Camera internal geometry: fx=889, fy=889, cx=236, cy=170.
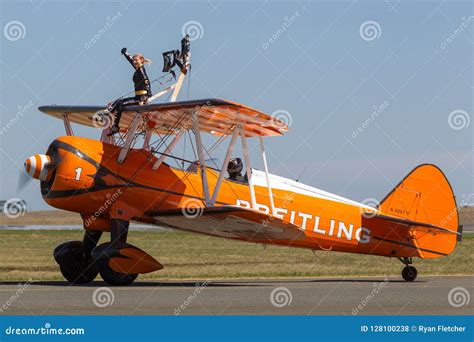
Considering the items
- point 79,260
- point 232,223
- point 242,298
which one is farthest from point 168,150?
point 242,298

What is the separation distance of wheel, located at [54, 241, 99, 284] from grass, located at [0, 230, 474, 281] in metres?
2.03

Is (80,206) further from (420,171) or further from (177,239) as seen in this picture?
(177,239)

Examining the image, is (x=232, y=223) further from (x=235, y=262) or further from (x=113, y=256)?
(x=235, y=262)

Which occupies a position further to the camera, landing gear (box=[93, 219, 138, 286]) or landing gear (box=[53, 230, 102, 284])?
landing gear (box=[53, 230, 102, 284])

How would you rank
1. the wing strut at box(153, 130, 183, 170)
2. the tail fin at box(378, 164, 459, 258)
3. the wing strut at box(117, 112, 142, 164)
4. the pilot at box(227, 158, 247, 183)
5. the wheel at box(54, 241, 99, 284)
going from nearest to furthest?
the wing strut at box(117, 112, 142, 164)
the wing strut at box(153, 130, 183, 170)
the wheel at box(54, 241, 99, 284)
the pilot at box(227, 158, 247, 183)
the tail fin at box(378, 164, 459, 258)

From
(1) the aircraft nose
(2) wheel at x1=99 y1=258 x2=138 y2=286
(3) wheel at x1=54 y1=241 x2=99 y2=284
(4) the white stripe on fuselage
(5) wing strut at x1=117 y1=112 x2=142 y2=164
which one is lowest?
(3) wheel at x1=54 y1=241 x2=99 y2=284

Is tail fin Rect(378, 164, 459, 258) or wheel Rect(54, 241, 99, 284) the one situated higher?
tail fin Rect(378, 164, 459, 258)

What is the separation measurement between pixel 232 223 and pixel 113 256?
2.41 metres

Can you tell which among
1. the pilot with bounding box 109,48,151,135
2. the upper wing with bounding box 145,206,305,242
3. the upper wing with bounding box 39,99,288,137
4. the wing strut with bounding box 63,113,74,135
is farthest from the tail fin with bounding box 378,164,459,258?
the wing strut with bounding box 63,113,74,135

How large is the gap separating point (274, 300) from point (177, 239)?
76.0ft

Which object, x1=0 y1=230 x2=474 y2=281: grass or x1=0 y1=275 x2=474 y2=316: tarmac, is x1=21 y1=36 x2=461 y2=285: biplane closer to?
x1=0 y1=275 x2=474 y2=316: tarmac

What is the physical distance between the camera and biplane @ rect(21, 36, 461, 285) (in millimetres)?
16578

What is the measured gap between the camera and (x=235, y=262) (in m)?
25.2

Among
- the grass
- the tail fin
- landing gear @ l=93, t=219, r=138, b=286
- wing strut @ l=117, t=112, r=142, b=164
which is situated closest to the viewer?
landing gear @ l=93, t=219, r=138, b=286
